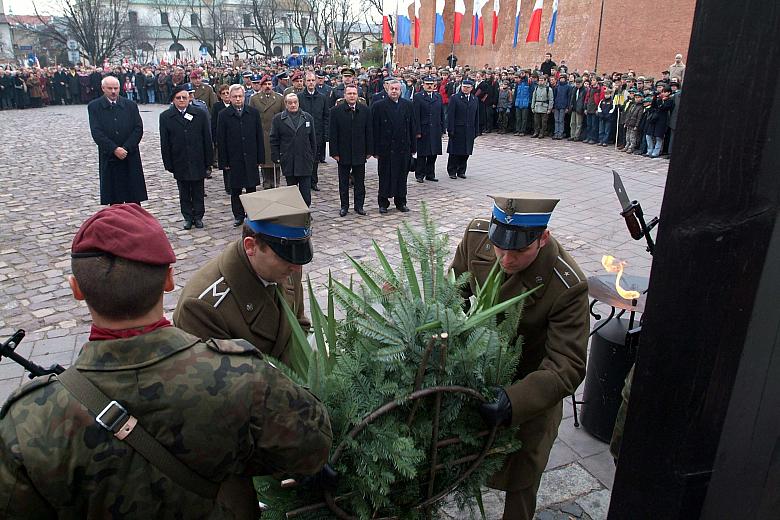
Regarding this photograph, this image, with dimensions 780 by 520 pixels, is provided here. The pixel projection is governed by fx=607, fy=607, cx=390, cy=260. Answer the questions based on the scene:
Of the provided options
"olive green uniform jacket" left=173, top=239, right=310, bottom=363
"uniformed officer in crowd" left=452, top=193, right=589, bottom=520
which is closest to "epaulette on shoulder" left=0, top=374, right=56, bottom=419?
"olive green uniform jacket" left=173, top=239, right=310, bottom=363

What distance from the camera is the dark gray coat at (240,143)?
30.0ft

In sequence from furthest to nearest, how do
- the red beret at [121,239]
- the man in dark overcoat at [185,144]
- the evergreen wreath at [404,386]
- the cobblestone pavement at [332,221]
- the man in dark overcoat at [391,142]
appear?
the man in dark overcoat at [391,142] < the man in dark overcoat at [185,144] < the cobblestone pavement at [332,221] < the evergreen wreath at [404,386] < the red beret at [121,239]

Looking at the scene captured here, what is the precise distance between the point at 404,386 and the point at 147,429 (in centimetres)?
75

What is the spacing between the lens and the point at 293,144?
907cm

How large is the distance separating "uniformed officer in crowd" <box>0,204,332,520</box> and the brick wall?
17131 millimetres

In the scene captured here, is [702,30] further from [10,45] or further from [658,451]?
[10,45]

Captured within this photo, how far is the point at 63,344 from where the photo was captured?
536 centimetres

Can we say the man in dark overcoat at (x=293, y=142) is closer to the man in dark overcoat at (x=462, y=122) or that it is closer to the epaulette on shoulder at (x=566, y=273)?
the man in dark overcoat at (x=462, y=122)

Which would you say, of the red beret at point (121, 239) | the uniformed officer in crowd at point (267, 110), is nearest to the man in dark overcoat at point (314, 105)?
the uniformed officer in crowd at point (267, 110)

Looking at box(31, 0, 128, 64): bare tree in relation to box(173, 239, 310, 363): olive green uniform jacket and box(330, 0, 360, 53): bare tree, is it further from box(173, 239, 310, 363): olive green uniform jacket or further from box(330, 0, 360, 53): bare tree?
Result: box(173, 239, 310, 363): olive green uniform jacket

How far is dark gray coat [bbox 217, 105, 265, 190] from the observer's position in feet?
30.0

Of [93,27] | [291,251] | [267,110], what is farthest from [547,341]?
[93,27]

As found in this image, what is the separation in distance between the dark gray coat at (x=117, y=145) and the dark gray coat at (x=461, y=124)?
611 cm

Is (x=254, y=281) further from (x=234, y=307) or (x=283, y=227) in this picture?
(x=283, y=227)
